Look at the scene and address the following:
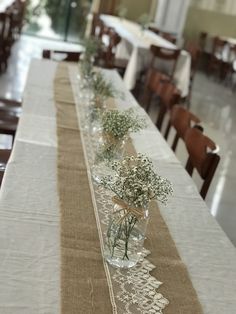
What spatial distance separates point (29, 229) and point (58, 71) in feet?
6.99

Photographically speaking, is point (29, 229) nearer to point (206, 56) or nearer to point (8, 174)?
point (8, 174)

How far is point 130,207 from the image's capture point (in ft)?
3.78

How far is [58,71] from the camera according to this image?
328cm

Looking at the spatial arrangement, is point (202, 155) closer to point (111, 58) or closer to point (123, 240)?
point (123, 240)

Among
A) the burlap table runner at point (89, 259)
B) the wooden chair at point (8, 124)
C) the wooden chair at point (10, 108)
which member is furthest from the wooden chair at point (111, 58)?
the burlap table runner at point (89, 259)

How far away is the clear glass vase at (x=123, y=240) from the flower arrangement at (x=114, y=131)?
49cm

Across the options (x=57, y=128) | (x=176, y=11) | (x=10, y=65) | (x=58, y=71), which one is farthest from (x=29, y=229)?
(x=176, y=11)

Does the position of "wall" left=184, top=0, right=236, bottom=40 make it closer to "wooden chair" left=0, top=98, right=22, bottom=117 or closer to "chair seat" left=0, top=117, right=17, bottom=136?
"wooden chair" left=0, top=98, right=22, bottom=117

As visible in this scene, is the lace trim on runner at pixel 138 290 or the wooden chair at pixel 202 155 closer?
the lace trim on runner at pixel 138 290

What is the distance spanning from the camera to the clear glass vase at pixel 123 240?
1.19 metres

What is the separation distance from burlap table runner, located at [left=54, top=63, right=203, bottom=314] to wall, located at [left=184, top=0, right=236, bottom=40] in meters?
8.25

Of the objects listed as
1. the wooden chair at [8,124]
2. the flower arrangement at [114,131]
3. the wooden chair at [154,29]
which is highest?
the flower arrangement at [114,131]

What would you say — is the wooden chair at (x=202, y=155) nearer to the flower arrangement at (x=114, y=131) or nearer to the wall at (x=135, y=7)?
the flower arrangement at (x=114, y=131)

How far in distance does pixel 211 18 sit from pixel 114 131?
848cm
